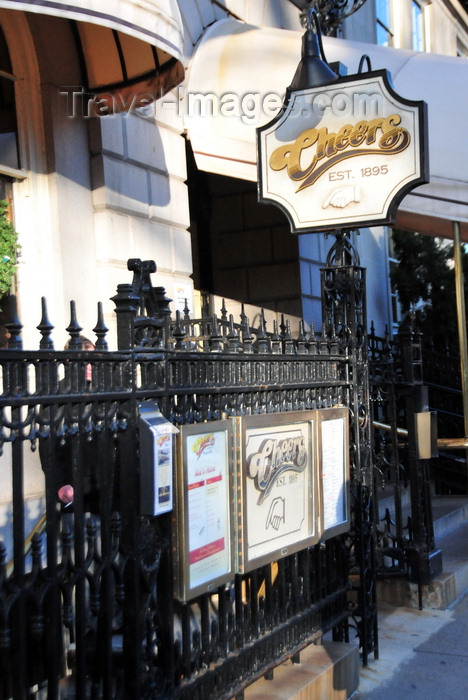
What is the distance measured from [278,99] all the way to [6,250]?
405 cm

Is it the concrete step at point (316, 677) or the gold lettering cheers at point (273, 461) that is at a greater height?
the gold lettering cheers at point (273, 461)

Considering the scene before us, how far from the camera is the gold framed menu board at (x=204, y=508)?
11.9 ft

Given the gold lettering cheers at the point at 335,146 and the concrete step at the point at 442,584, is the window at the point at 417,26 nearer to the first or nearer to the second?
the concrete step at the point at 442,584

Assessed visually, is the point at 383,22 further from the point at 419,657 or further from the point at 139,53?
the point at 419,657

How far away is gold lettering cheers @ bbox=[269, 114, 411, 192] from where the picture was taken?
5648mm

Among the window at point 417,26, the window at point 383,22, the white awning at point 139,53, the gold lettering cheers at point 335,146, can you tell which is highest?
the window at point 417,26

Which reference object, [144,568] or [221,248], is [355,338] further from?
[221,248]

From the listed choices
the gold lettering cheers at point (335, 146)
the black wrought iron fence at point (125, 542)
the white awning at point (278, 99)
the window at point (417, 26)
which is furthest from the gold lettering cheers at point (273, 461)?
the window at point (417, 26)

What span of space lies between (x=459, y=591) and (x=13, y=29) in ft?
21.9

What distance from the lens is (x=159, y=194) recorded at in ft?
30.8

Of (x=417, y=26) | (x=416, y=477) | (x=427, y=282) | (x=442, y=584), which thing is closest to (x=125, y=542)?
(x=416, y=477)

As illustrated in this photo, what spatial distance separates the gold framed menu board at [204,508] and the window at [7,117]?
16.0ft

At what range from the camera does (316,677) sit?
457 centimetres

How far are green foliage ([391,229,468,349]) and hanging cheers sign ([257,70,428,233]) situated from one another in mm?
10457
